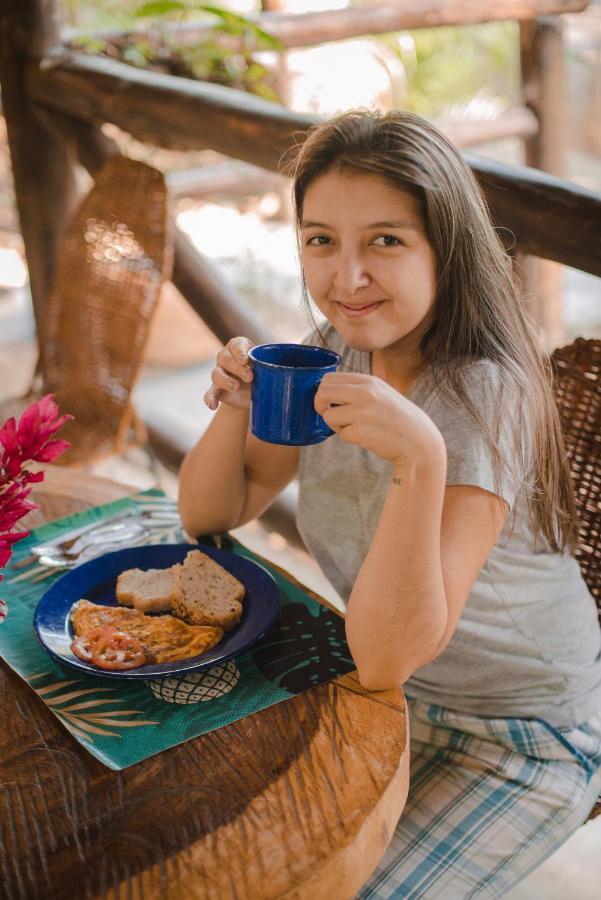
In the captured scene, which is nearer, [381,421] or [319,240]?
[381,421]

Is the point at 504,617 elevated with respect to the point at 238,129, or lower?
lower

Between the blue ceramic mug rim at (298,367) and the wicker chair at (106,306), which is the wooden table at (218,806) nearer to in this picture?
the blue ceramic mug rim at (298,367)

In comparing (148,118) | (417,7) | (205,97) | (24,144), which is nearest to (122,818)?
(205,97)

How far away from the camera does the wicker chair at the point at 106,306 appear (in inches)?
100

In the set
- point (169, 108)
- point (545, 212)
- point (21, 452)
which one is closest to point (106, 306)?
point (169, 108)

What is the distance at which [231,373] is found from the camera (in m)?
1.25

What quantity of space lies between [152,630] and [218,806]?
289 mm

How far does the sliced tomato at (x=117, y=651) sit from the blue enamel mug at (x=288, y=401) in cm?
29

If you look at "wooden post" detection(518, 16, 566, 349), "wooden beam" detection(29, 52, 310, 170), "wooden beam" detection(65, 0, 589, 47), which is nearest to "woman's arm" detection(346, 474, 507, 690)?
"wooden beam" detection(29, 52, 310, 170)

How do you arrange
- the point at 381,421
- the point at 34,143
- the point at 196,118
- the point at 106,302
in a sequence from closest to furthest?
the point at 381,421 < the point at 196,118 < the point at 106,302 < the point at 34,143

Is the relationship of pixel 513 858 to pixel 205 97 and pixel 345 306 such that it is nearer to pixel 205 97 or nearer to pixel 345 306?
pixel 345 306

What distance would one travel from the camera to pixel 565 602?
1.34 m

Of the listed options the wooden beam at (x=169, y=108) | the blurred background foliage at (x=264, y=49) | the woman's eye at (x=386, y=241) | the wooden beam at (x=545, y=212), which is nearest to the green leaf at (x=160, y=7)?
the blurred background foliage at (x=264, y=49)

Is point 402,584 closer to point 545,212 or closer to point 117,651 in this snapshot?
point 117,651
